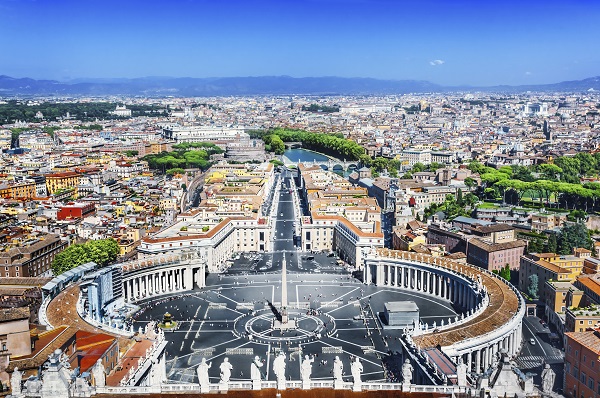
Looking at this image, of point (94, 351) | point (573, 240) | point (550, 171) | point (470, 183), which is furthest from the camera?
point (550, 171)

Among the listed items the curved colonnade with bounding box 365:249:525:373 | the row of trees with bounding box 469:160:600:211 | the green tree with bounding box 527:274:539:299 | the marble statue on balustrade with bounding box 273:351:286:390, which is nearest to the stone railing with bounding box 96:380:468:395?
the marble statue on balustrade with bounding box 273:351:286:390

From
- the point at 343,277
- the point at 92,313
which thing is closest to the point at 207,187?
the point at 343,277

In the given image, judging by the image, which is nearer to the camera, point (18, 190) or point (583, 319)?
point (583, 319)

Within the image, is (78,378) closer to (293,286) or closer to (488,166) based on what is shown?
(293,286)

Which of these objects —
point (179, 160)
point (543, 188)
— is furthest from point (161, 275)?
point (179, 160)

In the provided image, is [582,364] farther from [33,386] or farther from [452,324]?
[33,386]

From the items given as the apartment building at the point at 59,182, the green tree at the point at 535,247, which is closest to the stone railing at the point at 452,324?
the green tree at the point at 535,247

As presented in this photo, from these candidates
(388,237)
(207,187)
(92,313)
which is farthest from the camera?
(207,187)
